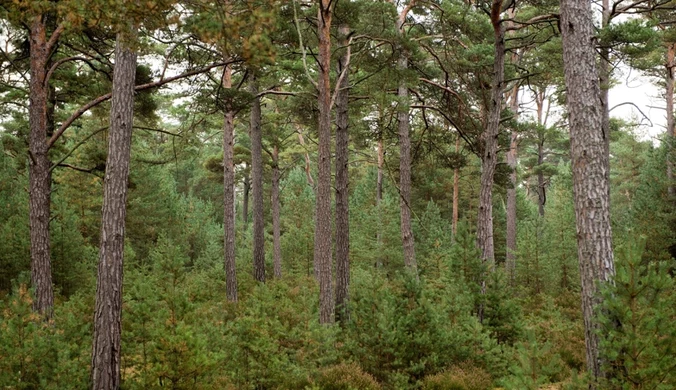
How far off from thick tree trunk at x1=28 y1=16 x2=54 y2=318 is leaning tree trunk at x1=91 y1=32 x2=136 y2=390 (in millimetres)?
3531

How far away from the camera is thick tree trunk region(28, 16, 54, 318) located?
870 cm

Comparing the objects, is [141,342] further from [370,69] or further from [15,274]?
[15,274]

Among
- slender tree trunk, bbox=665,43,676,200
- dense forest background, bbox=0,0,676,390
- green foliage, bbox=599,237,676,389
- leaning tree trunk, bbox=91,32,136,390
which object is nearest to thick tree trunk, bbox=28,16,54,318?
dense forest background, bbox=0,0,676,390

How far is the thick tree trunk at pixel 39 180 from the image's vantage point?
8703 mm

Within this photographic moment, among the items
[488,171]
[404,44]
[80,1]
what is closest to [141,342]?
[80,1]

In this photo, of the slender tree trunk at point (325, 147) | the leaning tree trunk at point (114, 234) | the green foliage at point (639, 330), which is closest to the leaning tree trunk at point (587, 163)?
the green foliage at point (639, 330)

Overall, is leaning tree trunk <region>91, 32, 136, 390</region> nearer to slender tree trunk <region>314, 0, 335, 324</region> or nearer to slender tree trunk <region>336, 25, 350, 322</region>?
slender tree trunk <region>314, 0, 335, 324</region>

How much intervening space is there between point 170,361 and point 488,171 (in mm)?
7233

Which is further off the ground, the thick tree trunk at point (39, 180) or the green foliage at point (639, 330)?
the thick tree trunk at point (39, 180)

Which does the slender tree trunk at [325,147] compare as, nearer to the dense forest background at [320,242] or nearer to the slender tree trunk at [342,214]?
the dense forest background at [320,242]

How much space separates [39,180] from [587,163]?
9.30 metres

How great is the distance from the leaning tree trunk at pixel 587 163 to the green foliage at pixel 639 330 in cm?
77

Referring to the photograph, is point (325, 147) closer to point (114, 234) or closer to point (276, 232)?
point (114, 234)

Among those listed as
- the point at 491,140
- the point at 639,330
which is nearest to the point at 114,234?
the point at 639,330
